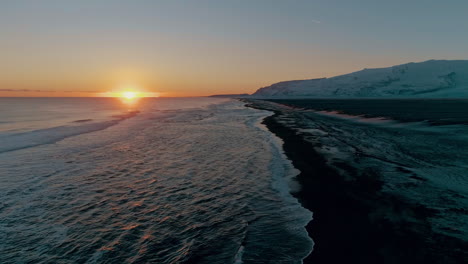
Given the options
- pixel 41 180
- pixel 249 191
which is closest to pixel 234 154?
pixel 249 191

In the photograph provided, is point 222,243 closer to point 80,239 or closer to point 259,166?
point 80,239

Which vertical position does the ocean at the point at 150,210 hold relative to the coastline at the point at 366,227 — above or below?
below

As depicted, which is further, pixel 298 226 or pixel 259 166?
pixel 259 166

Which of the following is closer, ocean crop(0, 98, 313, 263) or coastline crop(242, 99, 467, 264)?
coastline crop(242, 99, 467, 264)

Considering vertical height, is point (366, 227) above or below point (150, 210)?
above

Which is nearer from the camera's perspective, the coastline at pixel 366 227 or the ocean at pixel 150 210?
the coastline at pixel 366 227

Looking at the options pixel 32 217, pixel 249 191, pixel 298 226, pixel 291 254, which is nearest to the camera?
pixel 291 254

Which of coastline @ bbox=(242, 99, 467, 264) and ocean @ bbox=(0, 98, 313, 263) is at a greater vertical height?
coastline @ bbox=(242, 99, 467, 264)

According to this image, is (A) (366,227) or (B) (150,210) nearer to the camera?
(A) (366,227)
